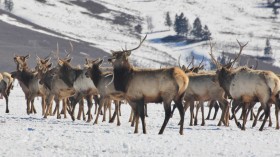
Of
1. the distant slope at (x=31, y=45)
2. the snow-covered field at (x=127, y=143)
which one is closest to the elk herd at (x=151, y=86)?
the snow-covered field at (x=127, y=143)

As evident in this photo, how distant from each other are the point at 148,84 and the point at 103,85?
533 centimetres

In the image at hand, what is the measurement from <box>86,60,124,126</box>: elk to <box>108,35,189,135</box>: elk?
3.27 m

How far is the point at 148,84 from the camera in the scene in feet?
57.1

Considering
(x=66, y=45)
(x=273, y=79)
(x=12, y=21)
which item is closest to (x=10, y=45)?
(x=66, y=45)

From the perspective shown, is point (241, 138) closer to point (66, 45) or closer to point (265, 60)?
point (66, 45)

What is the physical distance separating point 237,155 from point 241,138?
377cm

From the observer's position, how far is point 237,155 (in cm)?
1241

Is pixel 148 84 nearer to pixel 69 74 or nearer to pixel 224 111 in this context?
pixel 224 111

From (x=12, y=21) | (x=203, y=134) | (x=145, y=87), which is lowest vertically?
(x=203, y=134)

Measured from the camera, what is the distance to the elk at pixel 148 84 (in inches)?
669

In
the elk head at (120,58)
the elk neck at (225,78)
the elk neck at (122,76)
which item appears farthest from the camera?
the elk neck at (225,78)

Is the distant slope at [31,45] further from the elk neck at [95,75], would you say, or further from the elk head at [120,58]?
the elk head at [120,58]

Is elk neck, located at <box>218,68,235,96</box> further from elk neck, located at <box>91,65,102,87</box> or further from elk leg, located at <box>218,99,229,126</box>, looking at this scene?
elk neck, located at <box>91,65,102,87</box>

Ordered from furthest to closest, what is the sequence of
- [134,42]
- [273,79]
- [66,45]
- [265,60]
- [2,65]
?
[134,42] → [265,60] → [66,45] → [2,65] → [273,79]
